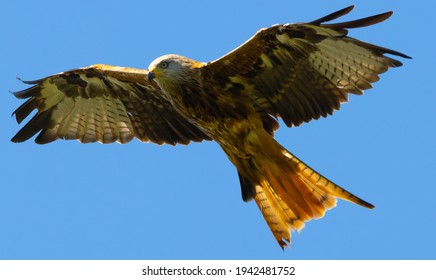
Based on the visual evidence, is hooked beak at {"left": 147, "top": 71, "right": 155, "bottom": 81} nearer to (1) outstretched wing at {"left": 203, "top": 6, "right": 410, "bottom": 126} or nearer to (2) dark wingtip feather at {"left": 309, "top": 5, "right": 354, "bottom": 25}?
(1) outstretched wing at {"left": 203, "top": 6, "right": 410, "bottom": 126}

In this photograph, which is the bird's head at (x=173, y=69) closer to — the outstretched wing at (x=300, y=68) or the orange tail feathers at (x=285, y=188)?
the outstretched wing at (x=300, y=68)

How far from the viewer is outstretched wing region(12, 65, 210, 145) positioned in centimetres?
1166

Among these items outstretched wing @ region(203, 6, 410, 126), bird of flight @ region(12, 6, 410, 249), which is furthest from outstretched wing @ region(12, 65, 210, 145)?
outstretched wing @ region(203, 6, 410, 126)

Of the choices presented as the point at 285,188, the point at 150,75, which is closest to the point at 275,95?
the point at 285,188

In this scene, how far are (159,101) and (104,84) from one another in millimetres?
732

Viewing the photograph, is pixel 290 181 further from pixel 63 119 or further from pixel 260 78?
pixel 63 119

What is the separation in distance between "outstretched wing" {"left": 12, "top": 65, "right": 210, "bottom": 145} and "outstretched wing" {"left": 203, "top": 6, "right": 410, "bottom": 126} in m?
1.27

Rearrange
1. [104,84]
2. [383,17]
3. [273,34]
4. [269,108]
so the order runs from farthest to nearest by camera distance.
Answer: [104,84] → [269,108] → [273,34] → [383,17]

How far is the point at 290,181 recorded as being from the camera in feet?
34.6

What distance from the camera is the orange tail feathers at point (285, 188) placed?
1048cm

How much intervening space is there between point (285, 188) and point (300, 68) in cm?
138

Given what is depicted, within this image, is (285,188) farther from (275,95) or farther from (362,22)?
(362,22)

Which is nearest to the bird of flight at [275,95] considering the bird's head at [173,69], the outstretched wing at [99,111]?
the bird's head at [173,69]
